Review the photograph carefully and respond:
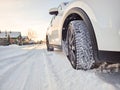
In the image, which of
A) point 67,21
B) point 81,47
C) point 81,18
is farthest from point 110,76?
point 67,21

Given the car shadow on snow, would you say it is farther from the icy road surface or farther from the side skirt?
the side skirt

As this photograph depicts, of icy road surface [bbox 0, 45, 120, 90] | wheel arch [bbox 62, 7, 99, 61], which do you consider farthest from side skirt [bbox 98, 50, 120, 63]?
icy road surface [bbox 0, 45, 120, 90]

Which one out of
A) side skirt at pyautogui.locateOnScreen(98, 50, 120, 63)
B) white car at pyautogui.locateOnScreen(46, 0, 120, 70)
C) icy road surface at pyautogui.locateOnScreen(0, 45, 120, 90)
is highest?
white car at pyautogui.locateOnScreen(46, 0, 120, 70)

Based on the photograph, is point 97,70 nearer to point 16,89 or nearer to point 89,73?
point 89,73

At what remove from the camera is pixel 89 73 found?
13.9 ft

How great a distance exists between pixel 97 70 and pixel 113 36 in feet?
4.90

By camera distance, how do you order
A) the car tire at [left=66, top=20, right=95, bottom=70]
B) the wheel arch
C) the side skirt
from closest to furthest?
1. the side skirt
2. the wheel arch
3. the car tire at [left=66, top=20, right=95, bottom=70]

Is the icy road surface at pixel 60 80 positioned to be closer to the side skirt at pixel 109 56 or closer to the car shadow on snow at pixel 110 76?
the car shadow on snow at pixel 110 76

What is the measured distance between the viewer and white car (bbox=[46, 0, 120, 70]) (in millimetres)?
2982

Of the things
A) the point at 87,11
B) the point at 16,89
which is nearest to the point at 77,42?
the point at 87,11

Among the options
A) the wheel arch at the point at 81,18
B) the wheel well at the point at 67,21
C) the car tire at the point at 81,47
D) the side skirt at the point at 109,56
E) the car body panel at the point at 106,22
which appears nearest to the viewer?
the car body panel at the point at 106,22

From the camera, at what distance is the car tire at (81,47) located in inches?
147

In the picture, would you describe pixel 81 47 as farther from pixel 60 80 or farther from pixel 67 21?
pixel 67 21

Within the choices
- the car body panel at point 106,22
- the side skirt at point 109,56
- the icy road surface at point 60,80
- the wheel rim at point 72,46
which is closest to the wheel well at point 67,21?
the wheel rim at point 72,46
